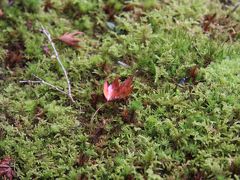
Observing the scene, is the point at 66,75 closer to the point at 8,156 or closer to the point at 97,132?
the point at 97,132

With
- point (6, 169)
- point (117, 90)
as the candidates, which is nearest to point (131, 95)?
point (117, 90)

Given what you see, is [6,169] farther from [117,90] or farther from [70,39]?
[70,39]

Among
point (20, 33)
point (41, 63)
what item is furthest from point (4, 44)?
point (41, 63)

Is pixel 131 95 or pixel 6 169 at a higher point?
pixel 131 95

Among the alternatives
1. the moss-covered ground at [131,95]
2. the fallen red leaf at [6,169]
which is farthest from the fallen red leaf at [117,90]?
the fallen red leaf at [6,169]

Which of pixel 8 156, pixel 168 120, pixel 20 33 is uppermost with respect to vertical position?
pixel 20 33
